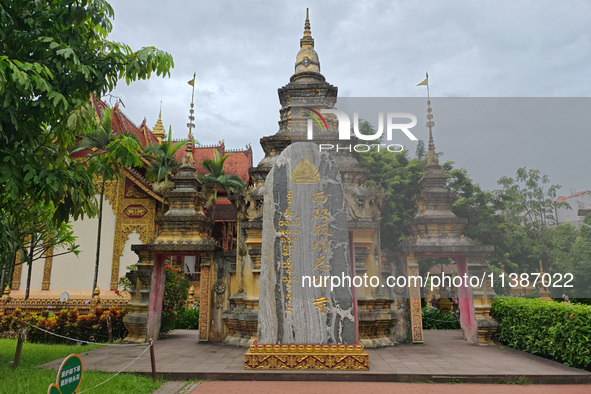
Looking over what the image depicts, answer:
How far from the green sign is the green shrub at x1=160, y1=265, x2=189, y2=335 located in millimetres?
8625

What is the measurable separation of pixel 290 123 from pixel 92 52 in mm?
7991

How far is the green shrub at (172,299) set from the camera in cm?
1220

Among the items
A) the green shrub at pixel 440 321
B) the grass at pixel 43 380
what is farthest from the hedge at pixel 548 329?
the grass at pixel 43 380

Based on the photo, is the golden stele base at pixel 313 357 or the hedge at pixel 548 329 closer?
the golden stele base at pixel 313 357

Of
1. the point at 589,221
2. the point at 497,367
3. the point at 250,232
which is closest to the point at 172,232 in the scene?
the point at 250,232

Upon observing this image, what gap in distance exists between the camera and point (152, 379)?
643 cm

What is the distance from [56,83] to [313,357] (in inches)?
219

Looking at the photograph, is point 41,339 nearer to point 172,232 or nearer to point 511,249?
point 172,232

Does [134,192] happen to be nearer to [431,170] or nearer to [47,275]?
[47,275]

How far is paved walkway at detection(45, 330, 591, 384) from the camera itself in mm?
6406

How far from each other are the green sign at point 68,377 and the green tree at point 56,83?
224 centimetres

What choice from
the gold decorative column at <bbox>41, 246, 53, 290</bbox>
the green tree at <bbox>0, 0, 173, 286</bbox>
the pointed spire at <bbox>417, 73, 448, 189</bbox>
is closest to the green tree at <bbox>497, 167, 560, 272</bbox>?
the pointed spire at <bbox>417, 73, 448, 189</bbox>

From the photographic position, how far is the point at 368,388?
5.85 m

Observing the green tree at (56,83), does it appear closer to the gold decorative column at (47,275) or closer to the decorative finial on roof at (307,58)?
the decorative finial on roof at (307,58)
